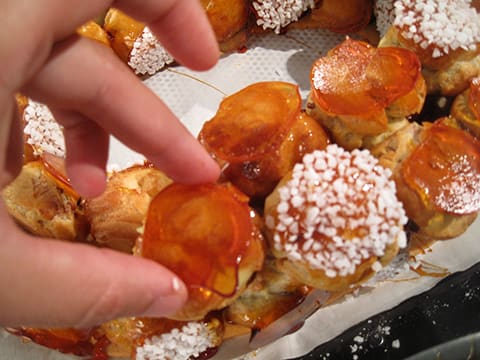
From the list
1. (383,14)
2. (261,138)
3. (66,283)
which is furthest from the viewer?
(383,14)

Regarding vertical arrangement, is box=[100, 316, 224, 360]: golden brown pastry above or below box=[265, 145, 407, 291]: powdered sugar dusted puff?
below

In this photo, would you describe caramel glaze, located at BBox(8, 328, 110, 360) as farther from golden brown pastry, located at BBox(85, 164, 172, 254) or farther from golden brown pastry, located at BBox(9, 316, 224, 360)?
golden brown pastry, located at BBox(85, 164, 172, 254)

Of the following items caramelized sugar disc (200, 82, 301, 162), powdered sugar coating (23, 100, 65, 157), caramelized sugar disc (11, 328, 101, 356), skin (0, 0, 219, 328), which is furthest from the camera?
powdered sugar coating (23, 100, 65, 157)

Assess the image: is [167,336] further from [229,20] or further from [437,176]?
[229,20]

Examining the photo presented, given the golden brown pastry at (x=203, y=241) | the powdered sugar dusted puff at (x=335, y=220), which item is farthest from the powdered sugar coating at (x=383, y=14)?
the golden brown pastry at (x=203, y=241)

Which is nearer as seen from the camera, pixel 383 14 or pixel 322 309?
pixel 322 309

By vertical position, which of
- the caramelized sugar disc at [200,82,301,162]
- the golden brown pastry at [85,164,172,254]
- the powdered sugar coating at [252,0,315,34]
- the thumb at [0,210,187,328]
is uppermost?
the thumb at [0,210,187,328]

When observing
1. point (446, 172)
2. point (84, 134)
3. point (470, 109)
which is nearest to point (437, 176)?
point (446, 172)

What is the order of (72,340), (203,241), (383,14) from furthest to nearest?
(383,14), (72,340), (203,241)

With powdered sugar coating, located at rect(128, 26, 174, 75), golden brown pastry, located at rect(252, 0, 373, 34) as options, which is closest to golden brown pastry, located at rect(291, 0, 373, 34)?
golden brown pastry, located at rect(252, 0, 373, 34)
